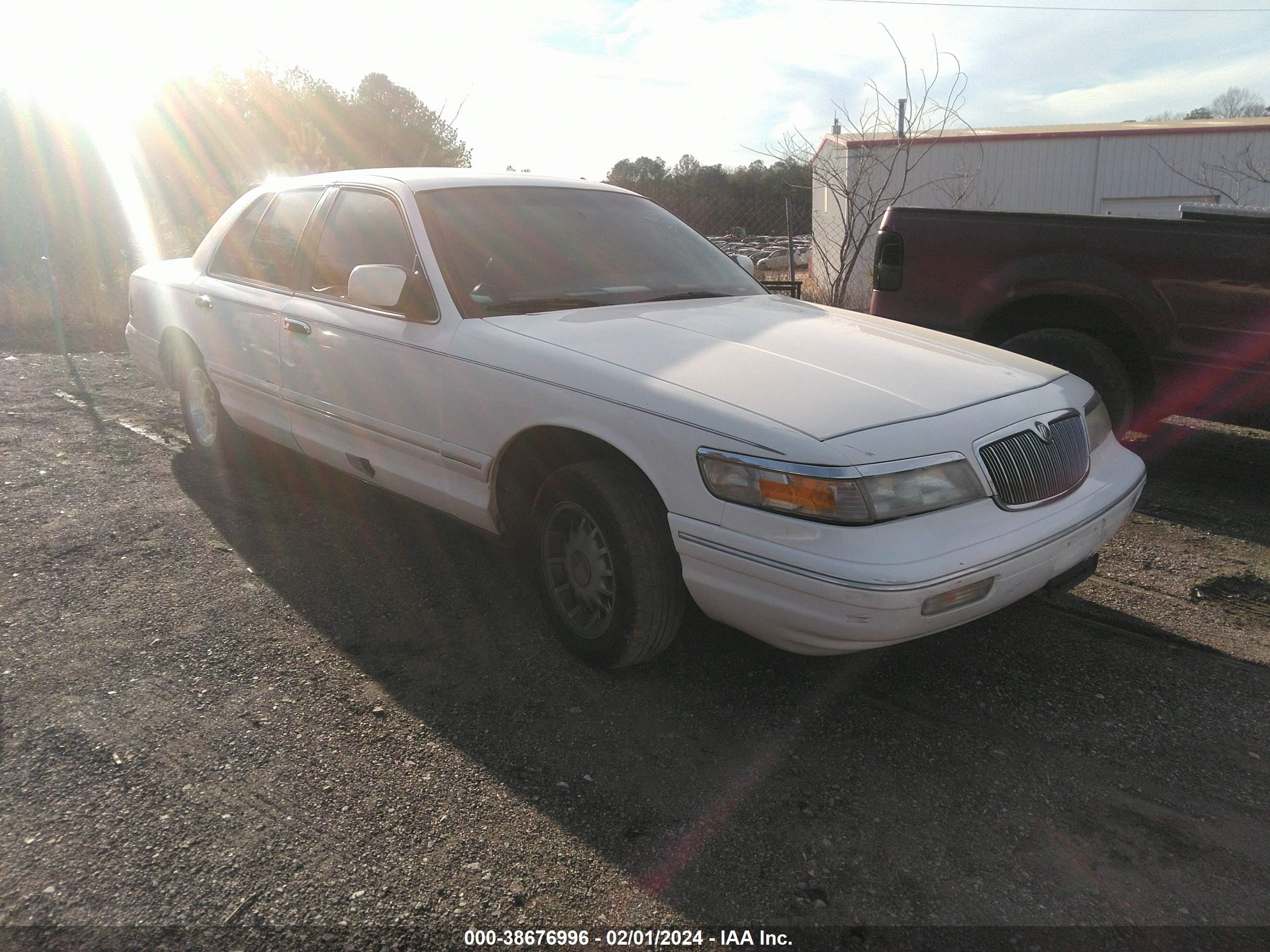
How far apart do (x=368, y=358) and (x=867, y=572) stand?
224 centimetres

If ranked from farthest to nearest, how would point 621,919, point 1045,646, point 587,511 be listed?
point 1045,646
point 587,511
point 621,919

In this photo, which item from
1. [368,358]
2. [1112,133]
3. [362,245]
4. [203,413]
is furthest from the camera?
[1112,133]

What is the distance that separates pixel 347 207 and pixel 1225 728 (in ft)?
12.6

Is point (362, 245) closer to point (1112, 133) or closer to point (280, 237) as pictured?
point (280, 237)

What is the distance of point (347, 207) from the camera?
4211mm

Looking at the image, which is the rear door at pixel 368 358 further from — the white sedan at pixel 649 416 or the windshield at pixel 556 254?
the windshield at pixel 556 254

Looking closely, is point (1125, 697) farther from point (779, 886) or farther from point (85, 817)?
point (85, 817)

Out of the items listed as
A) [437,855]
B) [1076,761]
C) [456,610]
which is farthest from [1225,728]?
[456,610]

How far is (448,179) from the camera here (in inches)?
161

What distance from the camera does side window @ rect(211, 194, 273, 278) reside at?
16.0 ft

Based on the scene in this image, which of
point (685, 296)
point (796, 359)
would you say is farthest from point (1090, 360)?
point (796, 359)

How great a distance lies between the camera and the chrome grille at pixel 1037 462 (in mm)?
2742

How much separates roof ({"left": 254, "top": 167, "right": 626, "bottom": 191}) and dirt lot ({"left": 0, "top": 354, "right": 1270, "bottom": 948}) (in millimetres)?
1591

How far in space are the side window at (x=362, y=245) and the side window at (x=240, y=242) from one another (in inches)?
30.6
